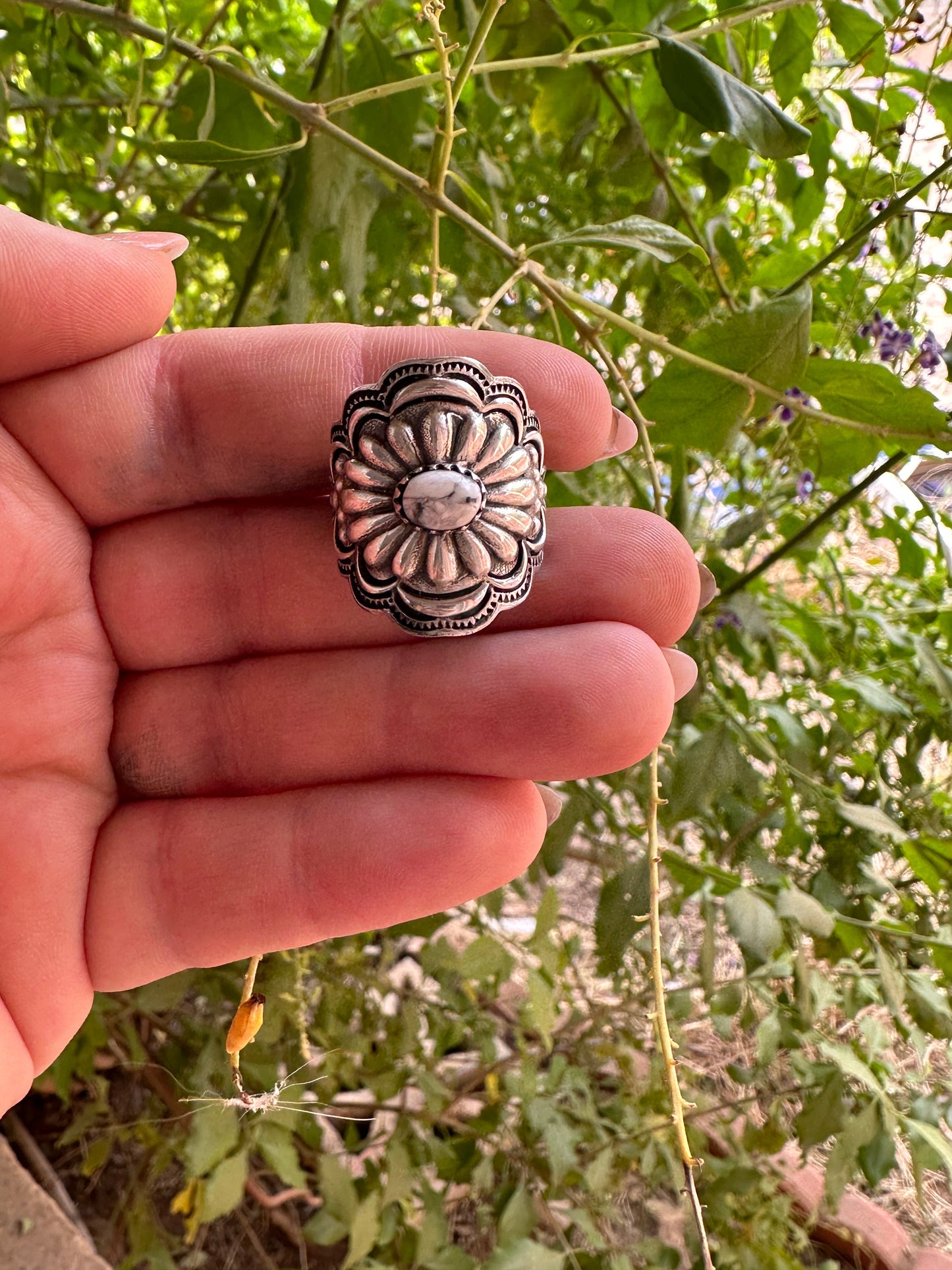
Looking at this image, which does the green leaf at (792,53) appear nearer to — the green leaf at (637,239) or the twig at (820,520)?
the green leaf at (637,239)

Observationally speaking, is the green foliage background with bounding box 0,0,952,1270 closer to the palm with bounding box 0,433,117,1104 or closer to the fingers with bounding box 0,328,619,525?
the fingers with bounding box 0,328,619,525

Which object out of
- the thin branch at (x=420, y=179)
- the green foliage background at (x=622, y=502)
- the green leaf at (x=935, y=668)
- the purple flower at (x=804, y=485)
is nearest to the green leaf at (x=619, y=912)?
the green foliage background at (x=622, y=502)

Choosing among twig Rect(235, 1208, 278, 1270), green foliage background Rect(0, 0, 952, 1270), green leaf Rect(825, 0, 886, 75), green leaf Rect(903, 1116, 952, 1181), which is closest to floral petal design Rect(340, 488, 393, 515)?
green foliage background Rect(0, 0, 952, 1270)

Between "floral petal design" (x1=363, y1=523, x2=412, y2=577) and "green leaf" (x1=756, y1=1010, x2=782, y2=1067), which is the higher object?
"floral petal design" (x1=363, y1=523, x2=412, y2=577)

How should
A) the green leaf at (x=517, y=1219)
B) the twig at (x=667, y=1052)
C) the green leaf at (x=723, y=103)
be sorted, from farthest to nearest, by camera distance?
the green leaf at (x=517, y=1219) → the green leaf at (x=723, y=103) → the twig at (x=667, y=1052)

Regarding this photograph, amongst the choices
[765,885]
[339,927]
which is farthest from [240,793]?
[765,885]

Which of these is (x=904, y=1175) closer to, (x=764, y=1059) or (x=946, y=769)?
(x=764, y=1059)
